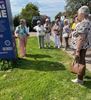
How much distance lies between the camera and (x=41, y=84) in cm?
992

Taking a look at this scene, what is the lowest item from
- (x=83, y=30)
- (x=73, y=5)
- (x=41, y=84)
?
(x=73, y=5)

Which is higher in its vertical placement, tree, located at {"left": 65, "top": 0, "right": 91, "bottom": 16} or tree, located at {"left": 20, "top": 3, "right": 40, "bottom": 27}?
tree, located at {"left": 65, "top": 0, "right": 91, "bottom": 16}

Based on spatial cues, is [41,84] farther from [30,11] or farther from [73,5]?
[30,11]

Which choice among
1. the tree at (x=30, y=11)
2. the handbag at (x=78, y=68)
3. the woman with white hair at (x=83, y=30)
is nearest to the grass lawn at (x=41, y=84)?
the handbag at (x=78, y=68)

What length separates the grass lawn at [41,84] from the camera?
9113 mm

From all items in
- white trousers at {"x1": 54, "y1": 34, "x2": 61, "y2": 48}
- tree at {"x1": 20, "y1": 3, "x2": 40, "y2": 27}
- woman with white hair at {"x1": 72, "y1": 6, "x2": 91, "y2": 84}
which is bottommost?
tree at {"x1": 20, "y1": 3, "x2": 40, "y2": 27}

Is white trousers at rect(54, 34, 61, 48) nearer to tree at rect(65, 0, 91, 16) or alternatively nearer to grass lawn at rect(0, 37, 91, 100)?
grass lawn at rect(0, 37, 91, 100)

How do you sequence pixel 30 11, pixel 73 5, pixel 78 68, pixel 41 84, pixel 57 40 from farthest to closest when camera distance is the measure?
1. pixel 30 11
2. pixel 73 5
3. pixel 57 40
4. pixel 41 84
5. pixel 78 68

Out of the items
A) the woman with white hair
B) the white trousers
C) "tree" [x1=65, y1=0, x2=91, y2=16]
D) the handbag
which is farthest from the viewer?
"tree" [x1=65, y1=0, x2=91, y2=16]

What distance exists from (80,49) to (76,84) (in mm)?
957

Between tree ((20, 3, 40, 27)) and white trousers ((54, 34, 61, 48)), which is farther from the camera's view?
tree ((20, 3, 40, 27))

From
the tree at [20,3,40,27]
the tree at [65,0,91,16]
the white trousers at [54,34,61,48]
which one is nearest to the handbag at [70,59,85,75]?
the white trousers at [54,34,61,48]

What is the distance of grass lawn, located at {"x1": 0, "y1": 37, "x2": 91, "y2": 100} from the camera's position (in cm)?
911

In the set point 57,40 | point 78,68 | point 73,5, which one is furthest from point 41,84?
point 73,5
